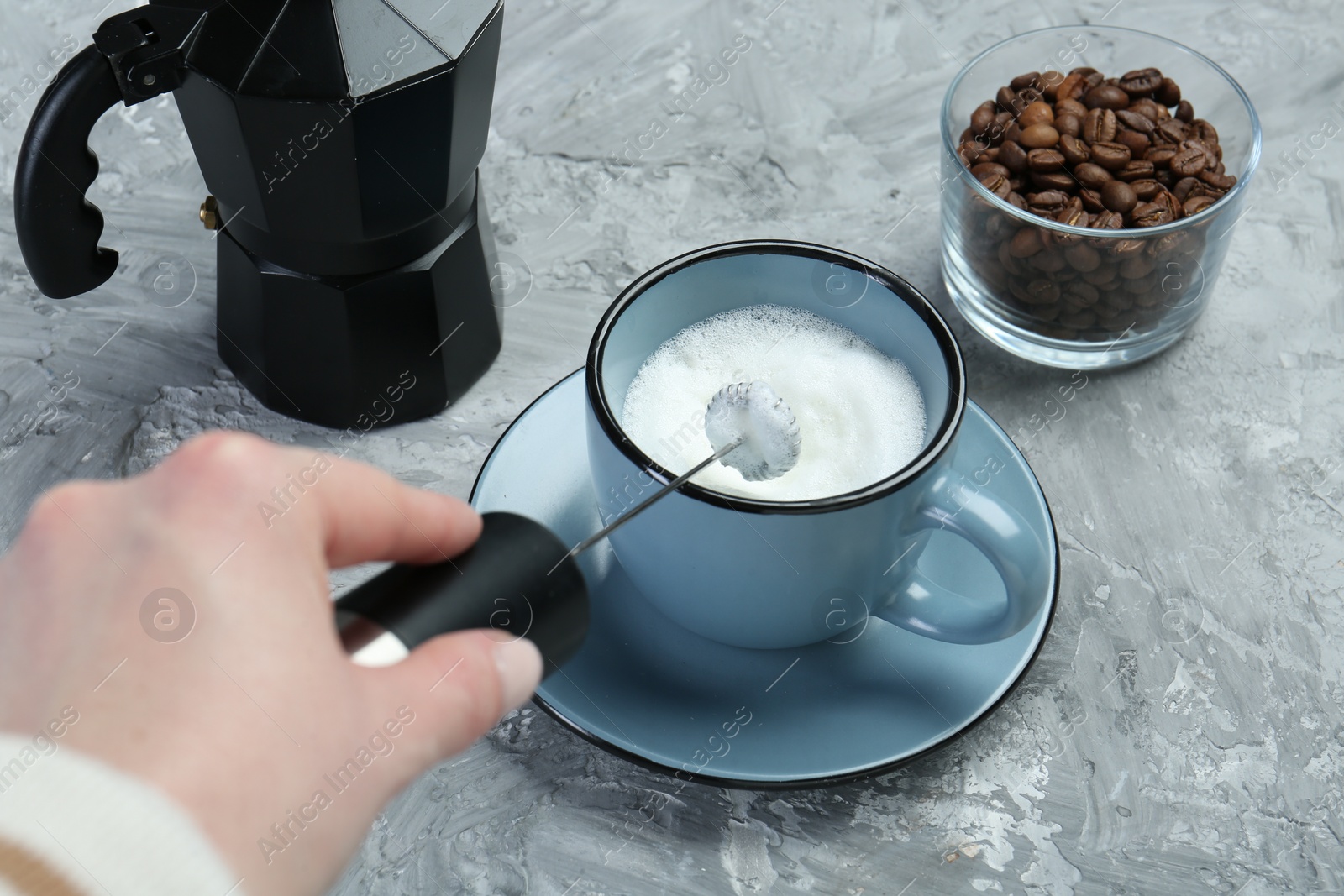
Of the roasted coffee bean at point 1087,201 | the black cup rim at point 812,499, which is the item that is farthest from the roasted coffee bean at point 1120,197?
the black cup rim at point 812,499

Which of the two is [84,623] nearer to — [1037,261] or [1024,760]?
[1024,760]

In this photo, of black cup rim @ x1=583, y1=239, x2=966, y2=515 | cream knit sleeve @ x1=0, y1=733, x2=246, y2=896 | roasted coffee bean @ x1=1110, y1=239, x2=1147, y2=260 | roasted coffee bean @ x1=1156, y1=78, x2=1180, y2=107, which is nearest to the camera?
cream knit sleeve @ x1=0, y1=733, x2=246, y2=896

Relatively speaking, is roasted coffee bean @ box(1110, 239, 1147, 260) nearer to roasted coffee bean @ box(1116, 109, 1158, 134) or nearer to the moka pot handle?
roasted coffee bean @ box(1116, 109, 1158, 134)

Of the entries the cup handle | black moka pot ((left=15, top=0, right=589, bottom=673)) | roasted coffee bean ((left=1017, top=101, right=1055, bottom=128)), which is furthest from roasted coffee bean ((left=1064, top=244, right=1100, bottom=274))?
black moka pot ((left=15, top=0, right=589, bottom=673))

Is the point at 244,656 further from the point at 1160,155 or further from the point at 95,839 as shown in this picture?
the point at 1160,155

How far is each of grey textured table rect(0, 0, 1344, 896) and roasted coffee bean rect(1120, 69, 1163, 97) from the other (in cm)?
15

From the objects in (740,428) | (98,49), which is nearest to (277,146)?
(98,49)

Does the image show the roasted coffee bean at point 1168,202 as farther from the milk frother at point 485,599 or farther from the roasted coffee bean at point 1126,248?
the milk frother at point 485,599

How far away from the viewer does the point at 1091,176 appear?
0.76m

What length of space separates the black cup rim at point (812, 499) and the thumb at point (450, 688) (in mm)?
133

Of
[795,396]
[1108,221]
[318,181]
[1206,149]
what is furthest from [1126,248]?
[318,181]

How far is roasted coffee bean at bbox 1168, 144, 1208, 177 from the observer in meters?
0.77

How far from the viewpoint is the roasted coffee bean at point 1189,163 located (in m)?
0.77

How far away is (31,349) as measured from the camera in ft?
2.62
